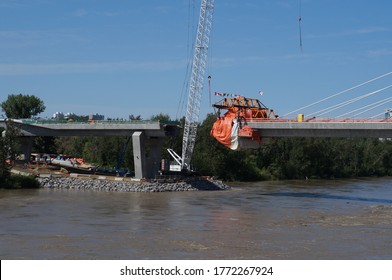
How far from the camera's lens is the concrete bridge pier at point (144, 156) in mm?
67500

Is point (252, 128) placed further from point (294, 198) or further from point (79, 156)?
point (79, 156)

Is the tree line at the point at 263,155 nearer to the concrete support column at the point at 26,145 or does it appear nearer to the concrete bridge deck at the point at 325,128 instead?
the concrete support column at the point at 26,145

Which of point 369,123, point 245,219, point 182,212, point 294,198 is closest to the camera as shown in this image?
point 245,219

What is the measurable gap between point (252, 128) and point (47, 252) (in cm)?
3918

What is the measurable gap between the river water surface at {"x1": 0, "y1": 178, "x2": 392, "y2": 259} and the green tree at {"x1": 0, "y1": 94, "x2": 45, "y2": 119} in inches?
2362

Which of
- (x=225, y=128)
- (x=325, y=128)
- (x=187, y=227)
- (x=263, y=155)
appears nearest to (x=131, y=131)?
(x=225, y=128)

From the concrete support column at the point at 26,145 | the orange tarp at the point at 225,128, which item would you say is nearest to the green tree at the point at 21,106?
the concrete support column at the point at 26,145

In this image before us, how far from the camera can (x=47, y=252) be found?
26.3 metres

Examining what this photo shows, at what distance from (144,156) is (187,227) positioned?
32.6 metres

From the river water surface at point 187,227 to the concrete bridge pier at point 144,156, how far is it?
26.2 feet

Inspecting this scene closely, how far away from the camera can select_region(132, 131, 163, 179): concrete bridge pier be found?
221ft

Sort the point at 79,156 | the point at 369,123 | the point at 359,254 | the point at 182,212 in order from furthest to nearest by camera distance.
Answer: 1. the point at 79,156
2. the point at 369,123
3. the point at 182,212
4. the point at 359,254

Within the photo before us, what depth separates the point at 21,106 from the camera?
116m
